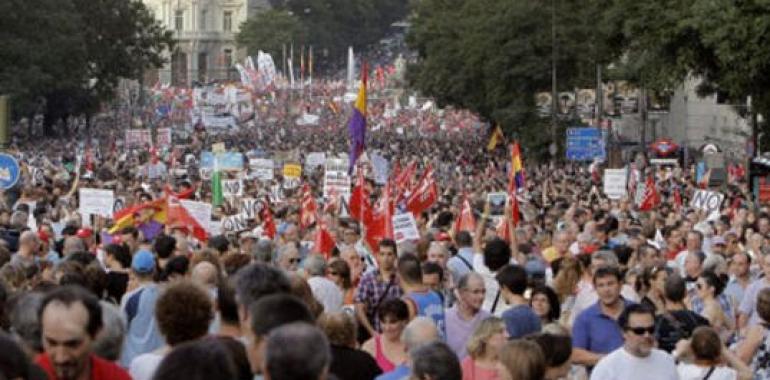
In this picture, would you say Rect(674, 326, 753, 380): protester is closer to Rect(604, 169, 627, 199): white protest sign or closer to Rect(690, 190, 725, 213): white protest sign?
Rect(690, 190, 725, 213): white protest sign

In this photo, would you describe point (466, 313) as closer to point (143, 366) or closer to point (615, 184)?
point (143, 366)

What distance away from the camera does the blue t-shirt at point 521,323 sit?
11539mm

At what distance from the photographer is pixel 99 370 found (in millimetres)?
8328

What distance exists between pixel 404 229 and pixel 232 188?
56.2 feet

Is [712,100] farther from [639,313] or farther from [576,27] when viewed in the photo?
[639,313]

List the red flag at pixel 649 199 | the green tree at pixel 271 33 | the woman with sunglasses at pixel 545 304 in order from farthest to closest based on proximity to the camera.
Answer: the green tree at pixel 271 33 < the red flag at pixel 649 199 < the woman with sunglasses at pixel 545 304

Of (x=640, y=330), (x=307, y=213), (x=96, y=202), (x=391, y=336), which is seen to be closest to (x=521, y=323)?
(x=391, y=336)

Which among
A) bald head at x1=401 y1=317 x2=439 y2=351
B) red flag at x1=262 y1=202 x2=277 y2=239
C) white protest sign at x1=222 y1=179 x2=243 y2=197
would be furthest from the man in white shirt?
white protest sign at x1=222 y1=179 x2=243 y2=197

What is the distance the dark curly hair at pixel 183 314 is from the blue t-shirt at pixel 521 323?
2483 mm

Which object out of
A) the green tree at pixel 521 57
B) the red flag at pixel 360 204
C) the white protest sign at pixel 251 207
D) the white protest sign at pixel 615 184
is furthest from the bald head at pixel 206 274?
the green tree at pixel 521 57

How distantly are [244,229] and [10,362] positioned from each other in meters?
19.6

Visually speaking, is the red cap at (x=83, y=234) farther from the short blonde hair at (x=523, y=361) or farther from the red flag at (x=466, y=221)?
the short blonde hair at (x=523, y=361)

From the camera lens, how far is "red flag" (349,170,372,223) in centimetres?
2191

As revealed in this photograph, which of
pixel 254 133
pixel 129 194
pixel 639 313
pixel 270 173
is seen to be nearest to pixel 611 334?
pixel 639 313
